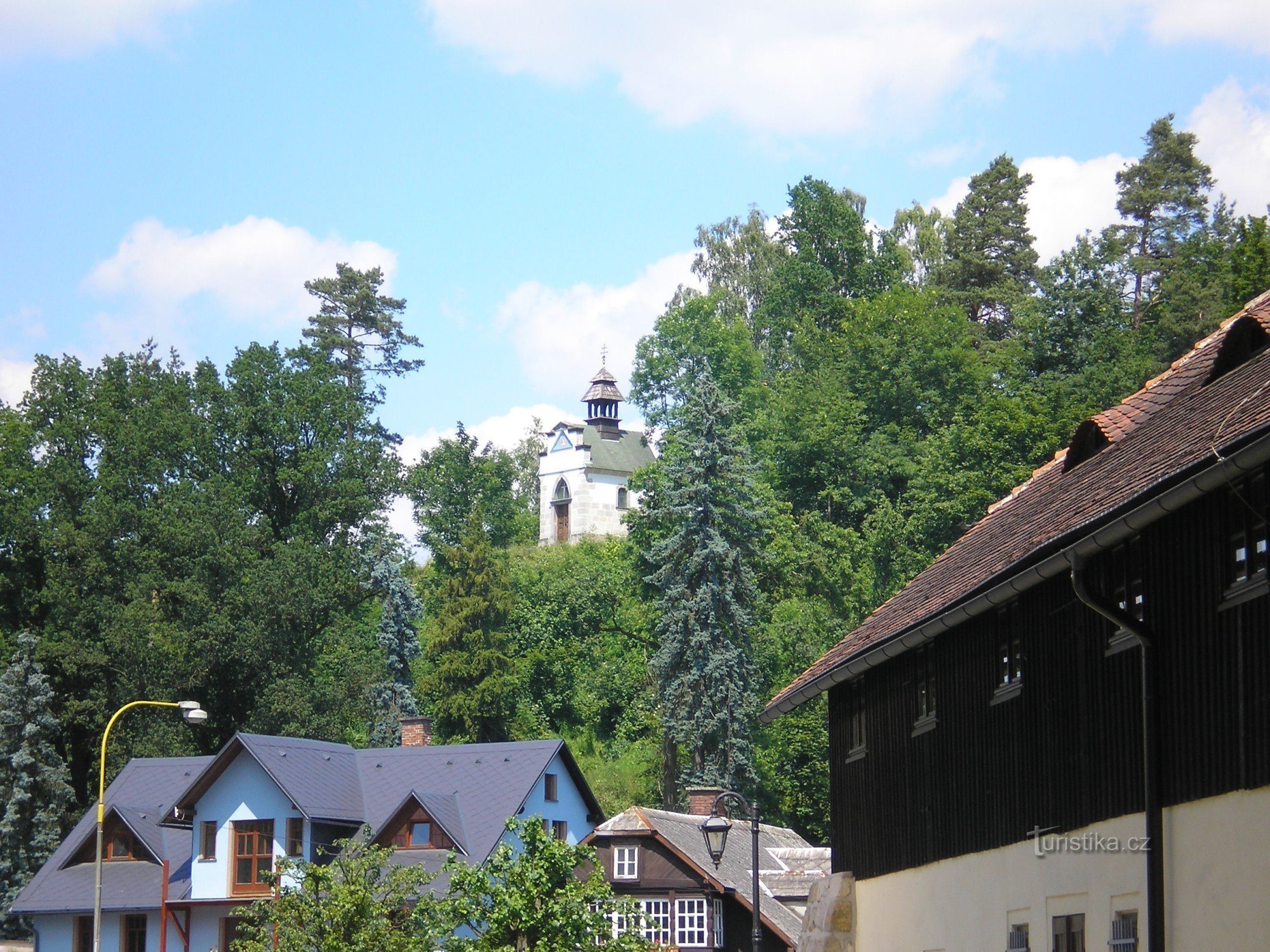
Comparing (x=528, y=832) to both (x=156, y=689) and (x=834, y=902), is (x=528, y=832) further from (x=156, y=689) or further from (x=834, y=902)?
(x=156, y=689)

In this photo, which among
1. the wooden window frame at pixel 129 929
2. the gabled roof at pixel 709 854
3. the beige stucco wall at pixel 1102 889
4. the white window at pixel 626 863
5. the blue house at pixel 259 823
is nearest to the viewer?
the beige stucco wall at pixel 1102 889

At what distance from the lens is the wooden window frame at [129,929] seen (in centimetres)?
4891

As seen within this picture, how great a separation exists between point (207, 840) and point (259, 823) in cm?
178

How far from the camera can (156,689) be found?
60.8m

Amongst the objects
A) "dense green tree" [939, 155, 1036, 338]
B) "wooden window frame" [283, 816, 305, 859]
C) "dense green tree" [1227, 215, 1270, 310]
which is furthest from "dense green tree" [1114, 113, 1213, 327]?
"wooden window frame" [283, 816, 305, 859]

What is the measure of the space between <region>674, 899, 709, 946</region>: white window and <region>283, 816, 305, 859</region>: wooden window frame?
1064 cm

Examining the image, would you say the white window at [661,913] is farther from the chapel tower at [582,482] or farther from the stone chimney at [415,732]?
the chapel tower at [582,482]

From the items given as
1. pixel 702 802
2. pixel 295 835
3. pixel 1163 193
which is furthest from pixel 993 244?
pixel 295 835

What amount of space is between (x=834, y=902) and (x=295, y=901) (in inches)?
427

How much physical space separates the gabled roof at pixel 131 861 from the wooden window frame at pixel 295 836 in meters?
3.61

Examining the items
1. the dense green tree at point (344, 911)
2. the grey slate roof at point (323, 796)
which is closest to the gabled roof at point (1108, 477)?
the dense green tree at point (344, 911)

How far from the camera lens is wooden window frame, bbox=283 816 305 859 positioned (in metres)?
47.1

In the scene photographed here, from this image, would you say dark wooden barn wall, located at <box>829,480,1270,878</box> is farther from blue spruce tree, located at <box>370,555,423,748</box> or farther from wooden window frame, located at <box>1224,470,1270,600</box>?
blue spruce tree, located at <box>370,555,423,748</box>

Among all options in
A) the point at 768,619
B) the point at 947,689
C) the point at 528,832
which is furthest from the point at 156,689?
the point at 947,689
